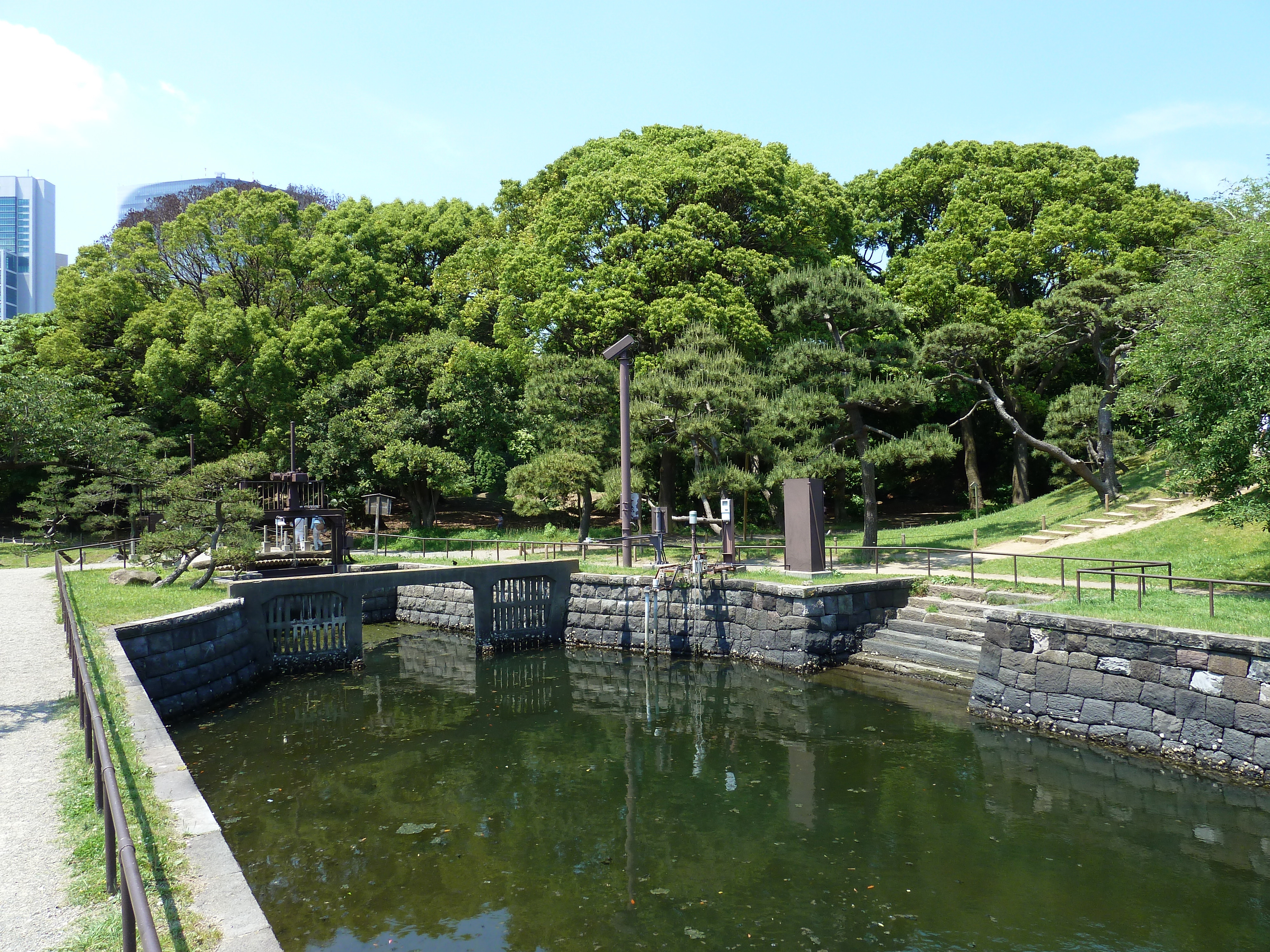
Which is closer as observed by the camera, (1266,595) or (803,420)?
(1266,595)

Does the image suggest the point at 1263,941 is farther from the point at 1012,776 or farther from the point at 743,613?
the point at 743,613

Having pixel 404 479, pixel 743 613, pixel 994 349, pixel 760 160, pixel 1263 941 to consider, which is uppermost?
pixel 760 160

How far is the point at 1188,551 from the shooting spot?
17.2 metres

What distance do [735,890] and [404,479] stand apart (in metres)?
25.9

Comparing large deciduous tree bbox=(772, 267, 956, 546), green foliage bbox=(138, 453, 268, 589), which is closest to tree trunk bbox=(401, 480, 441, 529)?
green foliage bbox=(138, 453, 268, 589)

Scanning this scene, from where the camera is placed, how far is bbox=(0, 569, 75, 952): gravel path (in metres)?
4.45

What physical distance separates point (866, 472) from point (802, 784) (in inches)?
509

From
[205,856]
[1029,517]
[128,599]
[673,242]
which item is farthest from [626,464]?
[205,856]

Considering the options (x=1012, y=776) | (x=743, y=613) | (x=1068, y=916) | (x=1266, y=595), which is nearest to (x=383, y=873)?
(x=1068, y=916)

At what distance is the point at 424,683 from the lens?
16.1 meters

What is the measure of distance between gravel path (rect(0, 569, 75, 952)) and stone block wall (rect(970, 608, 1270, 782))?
12.1 m

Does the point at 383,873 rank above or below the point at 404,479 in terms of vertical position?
below

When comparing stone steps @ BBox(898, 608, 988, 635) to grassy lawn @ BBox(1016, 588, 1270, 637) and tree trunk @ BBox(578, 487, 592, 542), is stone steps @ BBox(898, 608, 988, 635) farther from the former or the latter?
tree trunk @ BBox(578, 487, 592, 542)

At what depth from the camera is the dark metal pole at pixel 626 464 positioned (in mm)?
19719
